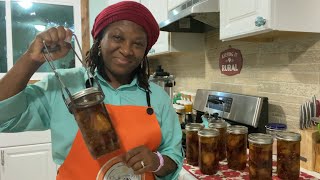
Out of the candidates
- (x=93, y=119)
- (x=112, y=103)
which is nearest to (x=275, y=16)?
(x=112, y=103)

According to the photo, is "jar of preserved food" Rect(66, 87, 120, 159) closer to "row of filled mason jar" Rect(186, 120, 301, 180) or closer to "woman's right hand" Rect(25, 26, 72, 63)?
"woman's right hand" Rect(25, 26, 72, 63)

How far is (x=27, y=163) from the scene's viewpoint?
2.65 meters

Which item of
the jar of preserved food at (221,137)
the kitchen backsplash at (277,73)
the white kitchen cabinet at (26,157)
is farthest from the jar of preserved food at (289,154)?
the white kitchen cabinet at (26,157)

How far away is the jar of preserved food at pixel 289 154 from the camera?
1.08 metres

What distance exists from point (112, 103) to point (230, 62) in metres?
1.18

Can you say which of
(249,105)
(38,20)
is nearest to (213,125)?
(249,105)

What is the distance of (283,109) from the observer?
1.54 m

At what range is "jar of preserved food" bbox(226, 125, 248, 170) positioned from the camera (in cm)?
123

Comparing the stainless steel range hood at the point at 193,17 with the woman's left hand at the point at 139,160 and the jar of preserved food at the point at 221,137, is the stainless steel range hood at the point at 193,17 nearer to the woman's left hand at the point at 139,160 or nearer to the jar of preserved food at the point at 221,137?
the jar of preserved food at the point at 221,137

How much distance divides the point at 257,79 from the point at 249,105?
0.69 feet

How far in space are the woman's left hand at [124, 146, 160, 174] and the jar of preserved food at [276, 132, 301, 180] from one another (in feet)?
1.77

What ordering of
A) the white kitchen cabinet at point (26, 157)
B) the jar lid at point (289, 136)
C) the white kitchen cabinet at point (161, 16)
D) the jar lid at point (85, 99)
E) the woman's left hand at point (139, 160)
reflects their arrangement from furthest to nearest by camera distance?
the white kitchen cabinet at point (26, 157)
the white kitchen cabinet at point (161, 16)
the jar lid at point (289, 136)
the woman's left hand at point (139, 160)
the jar lid at point (85, 99)

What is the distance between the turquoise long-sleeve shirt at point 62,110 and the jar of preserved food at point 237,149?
354 mm

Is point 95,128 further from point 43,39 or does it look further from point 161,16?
point 161,16
